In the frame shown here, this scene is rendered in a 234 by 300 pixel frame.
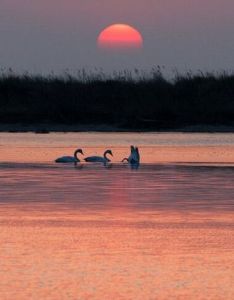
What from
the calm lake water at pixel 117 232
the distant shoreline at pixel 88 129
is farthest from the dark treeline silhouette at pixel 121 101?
the calm lake water at pixel 117 232

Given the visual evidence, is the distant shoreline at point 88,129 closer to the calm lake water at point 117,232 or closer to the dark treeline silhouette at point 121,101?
the dark treeline silhouette at point 121,101

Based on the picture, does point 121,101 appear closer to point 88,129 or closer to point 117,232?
point 88,129

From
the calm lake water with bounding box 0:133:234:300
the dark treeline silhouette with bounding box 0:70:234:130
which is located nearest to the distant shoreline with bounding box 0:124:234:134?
the dark treeline silhouette with bounding box 0:70:234:130

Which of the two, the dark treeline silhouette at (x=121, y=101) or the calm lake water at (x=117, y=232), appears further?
the dark treeline silhouette at (x=121, y=101)

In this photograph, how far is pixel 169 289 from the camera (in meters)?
7.96

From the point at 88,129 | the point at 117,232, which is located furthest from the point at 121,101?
the point at 117,232

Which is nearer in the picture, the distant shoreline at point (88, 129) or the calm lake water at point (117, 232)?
the calm lake water at point (117, 232)

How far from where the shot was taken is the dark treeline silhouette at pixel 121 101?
1528 inches

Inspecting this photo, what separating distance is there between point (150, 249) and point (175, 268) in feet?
2.72

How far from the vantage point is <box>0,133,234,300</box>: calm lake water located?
8117 mm

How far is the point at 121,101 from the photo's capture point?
133 feet

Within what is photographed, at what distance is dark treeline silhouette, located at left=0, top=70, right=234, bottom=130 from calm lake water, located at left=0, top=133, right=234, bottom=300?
62.9 ft

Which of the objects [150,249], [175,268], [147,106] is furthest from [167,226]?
[147,106]

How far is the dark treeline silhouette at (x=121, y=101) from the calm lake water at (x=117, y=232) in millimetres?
19185
